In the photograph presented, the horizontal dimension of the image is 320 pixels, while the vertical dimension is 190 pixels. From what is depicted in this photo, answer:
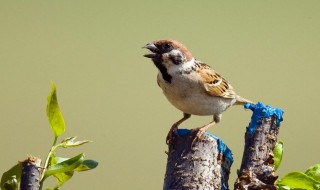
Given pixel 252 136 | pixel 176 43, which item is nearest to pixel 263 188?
pixel 252 136

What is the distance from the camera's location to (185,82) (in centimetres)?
220

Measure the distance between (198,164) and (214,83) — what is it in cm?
126

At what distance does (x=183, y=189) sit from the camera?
3.69ft

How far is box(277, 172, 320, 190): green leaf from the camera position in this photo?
1302 mm

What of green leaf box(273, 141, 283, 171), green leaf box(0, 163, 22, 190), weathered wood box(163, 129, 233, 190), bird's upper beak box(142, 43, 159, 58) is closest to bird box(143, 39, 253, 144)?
bird's upper beak box(142, 43, 159, 58)

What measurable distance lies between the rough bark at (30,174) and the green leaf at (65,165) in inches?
2.7

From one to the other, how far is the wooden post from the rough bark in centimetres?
47

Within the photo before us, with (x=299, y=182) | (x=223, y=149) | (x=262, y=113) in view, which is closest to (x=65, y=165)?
(x=223, y=149)

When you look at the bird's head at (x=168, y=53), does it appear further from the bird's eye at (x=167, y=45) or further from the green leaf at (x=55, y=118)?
the green leaf at (x=55, y=118)

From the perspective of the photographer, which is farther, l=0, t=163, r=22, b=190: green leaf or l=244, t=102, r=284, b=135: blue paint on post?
l=244, t=102, r=284, b=135: blue paint on post

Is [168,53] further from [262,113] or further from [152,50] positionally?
[262,113]

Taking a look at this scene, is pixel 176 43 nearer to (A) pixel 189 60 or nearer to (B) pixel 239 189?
(A) pixel 189 60

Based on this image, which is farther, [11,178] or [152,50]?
[152,50]

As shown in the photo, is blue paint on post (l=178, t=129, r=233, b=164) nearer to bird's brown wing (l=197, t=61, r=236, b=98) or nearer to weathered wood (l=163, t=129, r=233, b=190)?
weathered wood (l=163, t=129, r=233, b=190)
